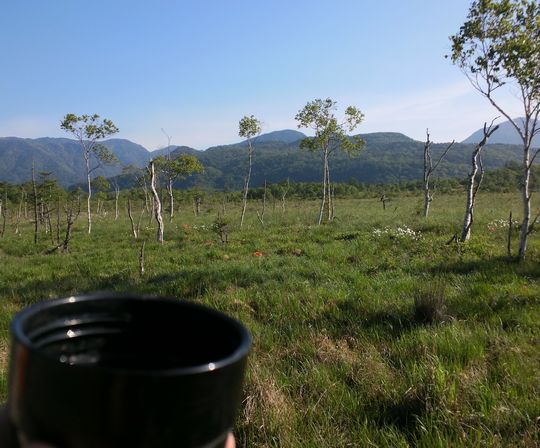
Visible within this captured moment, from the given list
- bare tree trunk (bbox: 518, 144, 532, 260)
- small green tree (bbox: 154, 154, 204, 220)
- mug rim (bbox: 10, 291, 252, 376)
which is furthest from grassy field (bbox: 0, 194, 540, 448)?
A: small green tree (bbox: 154, 154, 204, 220)

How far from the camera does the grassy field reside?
2.68 metres

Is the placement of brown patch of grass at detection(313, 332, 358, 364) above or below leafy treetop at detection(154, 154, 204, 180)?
below

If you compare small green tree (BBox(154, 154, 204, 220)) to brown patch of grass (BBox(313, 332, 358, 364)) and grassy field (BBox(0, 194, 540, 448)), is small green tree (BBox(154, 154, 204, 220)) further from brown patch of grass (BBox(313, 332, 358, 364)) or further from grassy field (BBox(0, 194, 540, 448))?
brown patch of grass (BBox(313, 332, 358, 364))

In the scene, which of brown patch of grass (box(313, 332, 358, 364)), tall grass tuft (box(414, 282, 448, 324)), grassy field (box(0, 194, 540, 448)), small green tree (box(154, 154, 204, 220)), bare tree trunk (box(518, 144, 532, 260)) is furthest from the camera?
small green tree (box(154, 154, 204, 220))

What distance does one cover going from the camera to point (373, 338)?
14.6ft

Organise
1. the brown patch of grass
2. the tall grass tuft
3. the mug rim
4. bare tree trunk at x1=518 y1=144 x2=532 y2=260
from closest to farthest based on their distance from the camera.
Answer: the mug rim, the brown patch of grass, the tall grass tuft, bare tree trunk at x1=518 y1=144 x2=532 y2=260

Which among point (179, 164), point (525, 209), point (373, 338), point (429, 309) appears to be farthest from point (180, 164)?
point (373, 338)

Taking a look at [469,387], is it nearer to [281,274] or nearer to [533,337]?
[533,337]

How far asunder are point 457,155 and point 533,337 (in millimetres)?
207042

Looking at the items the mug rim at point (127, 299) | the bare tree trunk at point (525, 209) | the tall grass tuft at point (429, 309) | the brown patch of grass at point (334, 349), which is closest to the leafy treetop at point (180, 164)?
the bare tree trunk at point (525, 209)

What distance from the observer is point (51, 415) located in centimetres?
80

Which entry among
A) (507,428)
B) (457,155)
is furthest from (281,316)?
(457,155)

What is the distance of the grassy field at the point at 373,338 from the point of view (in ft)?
8.78

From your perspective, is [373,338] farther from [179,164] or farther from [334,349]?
[179,164]
